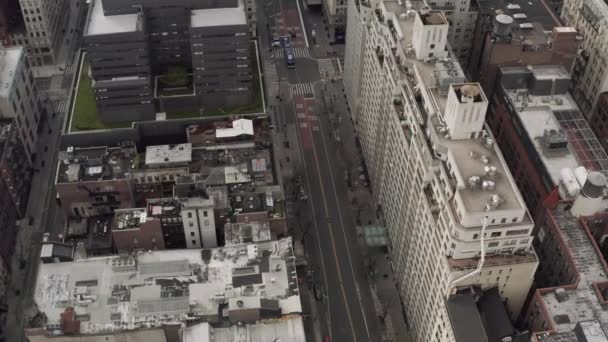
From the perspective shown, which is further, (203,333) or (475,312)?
(203,333)

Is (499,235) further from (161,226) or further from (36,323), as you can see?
(36,323)

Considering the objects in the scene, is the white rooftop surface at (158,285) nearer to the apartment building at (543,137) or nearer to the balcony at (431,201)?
the balcony at (431,201)

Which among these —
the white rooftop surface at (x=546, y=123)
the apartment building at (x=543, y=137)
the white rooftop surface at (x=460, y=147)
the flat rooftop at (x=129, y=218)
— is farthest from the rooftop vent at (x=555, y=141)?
the flat rooftop at (x=129, y=218)

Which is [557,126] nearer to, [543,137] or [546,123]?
[546,123]

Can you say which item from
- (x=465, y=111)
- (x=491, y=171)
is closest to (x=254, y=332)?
(x=491, y=171)

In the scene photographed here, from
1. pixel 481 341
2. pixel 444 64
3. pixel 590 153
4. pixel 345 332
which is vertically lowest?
pixel 345 332

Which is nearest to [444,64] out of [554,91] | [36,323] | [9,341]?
[554,91]

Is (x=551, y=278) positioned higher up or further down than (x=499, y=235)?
further down
